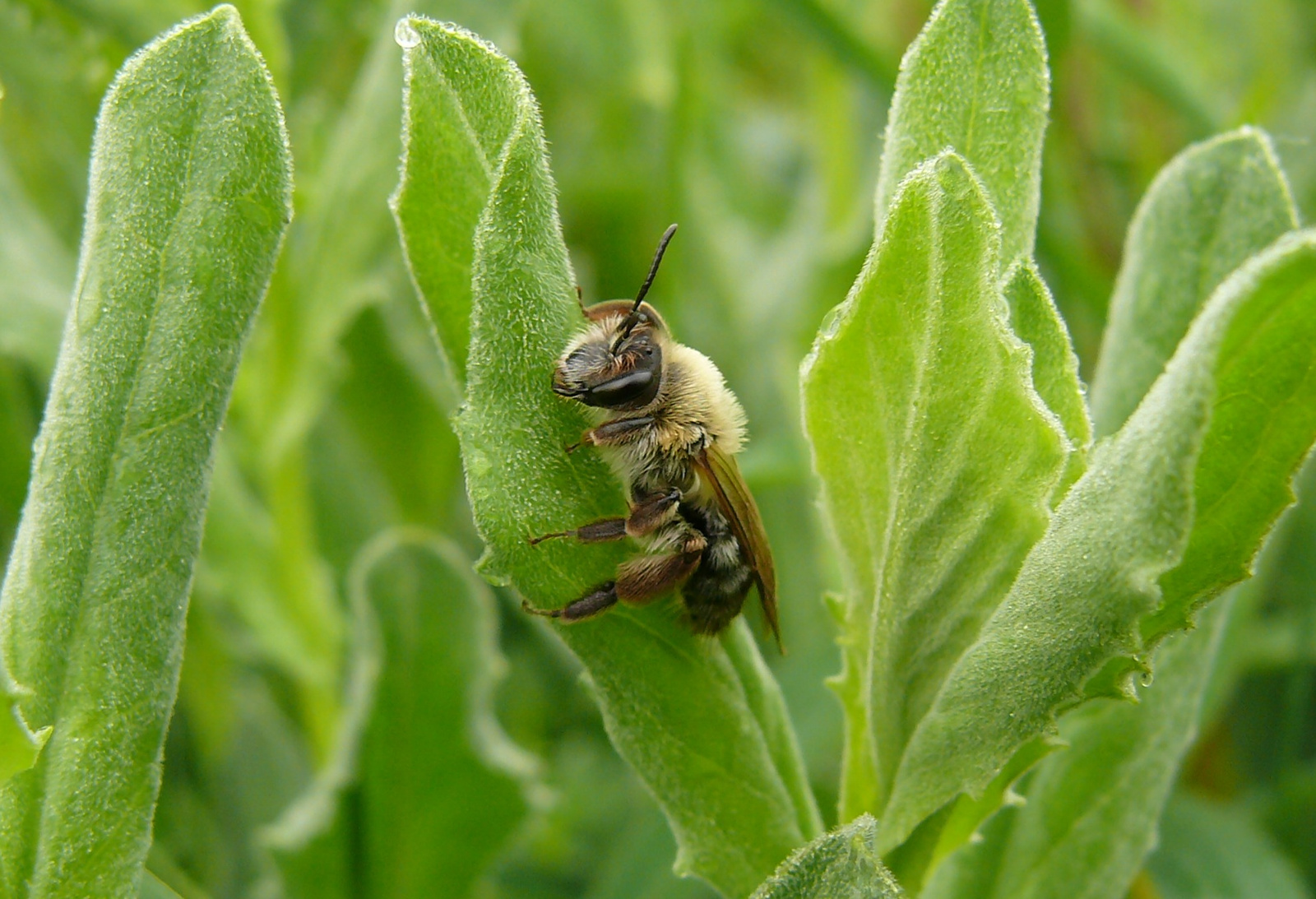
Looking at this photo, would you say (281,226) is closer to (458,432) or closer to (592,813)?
(458,432)

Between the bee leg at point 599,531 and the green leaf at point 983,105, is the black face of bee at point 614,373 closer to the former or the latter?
the bee leg at point 599,531

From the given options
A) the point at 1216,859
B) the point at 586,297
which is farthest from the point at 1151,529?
the point at 586,297

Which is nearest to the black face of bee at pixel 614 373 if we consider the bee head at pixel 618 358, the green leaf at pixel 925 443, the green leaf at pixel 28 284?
the bee head at pixel 618 358

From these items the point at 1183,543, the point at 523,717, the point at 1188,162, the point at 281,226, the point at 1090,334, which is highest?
the point at 1188,162

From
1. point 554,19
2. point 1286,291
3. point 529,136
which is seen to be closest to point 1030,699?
point 1286,291

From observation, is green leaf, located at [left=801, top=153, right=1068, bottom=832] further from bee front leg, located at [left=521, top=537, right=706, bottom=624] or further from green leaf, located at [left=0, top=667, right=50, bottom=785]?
green leaf, located at [left=0, top=667, right=50, bottom=785]
